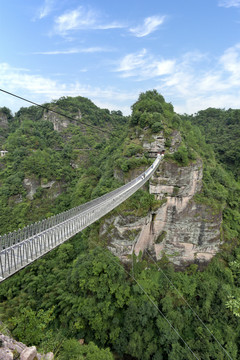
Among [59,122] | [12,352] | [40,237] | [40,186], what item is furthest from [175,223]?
[59,122]

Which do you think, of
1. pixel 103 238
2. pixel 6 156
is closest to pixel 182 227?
pixel 103 238

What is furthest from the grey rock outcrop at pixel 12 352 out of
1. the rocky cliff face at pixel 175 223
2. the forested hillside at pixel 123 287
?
the rocky cliff face at pixel 175 223

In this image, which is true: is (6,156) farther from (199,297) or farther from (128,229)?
(199,297)

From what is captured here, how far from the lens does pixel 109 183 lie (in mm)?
19469

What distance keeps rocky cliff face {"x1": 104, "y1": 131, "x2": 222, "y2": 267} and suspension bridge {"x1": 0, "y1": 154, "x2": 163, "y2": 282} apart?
7.11 meters

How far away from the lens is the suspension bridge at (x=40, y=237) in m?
5.30

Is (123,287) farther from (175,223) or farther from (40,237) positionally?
(40,237)

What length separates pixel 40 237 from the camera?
251 inches

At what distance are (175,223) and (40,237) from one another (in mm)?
15226

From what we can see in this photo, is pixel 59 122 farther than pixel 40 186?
Yes

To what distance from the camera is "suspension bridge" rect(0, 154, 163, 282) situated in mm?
5301

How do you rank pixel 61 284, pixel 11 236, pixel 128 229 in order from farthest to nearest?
pixel 128 229 → pixel 61 284 → pixel 11 236

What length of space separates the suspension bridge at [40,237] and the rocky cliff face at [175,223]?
711 centimetres

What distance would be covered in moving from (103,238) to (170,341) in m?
9.81
